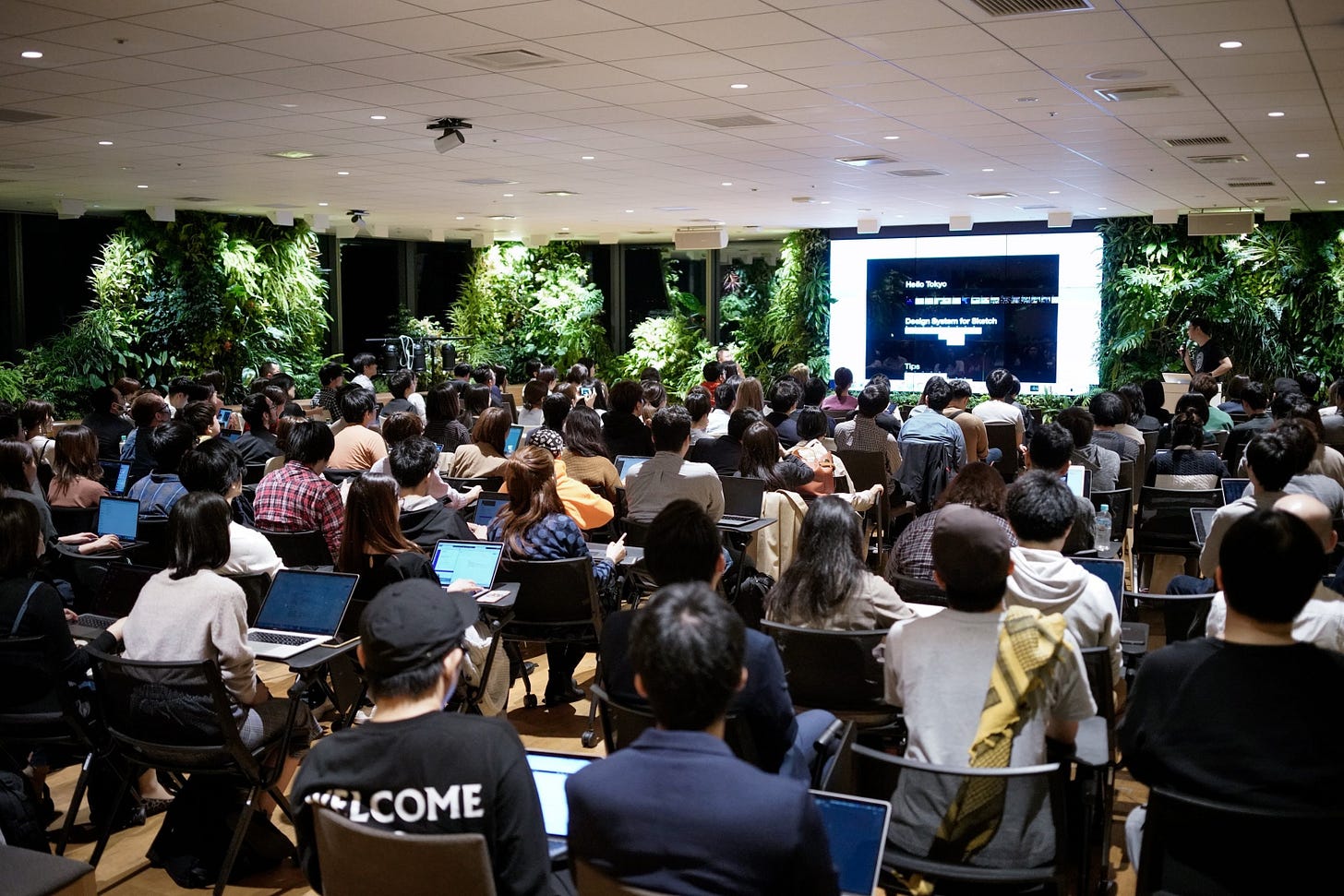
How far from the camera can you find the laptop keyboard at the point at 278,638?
3.90 metres

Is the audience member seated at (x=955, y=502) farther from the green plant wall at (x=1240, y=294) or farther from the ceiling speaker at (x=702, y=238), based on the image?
the ceiling speaker at (x=702, y=238)

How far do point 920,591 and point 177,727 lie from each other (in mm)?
2623

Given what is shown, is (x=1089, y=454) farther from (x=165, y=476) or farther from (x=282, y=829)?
(x=165, y=476)

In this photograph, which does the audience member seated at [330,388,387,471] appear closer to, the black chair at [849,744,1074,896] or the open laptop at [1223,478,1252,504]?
the open laptop at [1223,478,1252,504]

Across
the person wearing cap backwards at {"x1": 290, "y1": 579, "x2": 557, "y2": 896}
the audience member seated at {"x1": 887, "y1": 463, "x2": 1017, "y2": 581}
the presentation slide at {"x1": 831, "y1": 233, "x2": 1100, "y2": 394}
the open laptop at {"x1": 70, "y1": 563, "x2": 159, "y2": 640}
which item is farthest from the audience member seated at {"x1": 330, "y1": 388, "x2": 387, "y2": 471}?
the presentation slide at {"x1": 831, "y1": 233, "x2": 1100, "y2": 394}

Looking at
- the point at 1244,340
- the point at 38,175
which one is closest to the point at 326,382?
the point at 38,175

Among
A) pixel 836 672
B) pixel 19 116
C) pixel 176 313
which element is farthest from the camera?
pixel 176 313

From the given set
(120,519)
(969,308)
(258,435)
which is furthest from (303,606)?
(969,308)

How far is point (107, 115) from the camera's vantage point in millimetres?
7797

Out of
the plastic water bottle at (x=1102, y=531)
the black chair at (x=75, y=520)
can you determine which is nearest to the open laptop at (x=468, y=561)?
the black chair at (x=75, y=520)

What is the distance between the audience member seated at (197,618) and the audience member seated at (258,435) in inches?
142

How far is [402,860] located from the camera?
205cm

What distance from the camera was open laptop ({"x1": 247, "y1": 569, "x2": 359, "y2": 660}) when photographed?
4.00m

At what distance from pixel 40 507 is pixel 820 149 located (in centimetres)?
639
